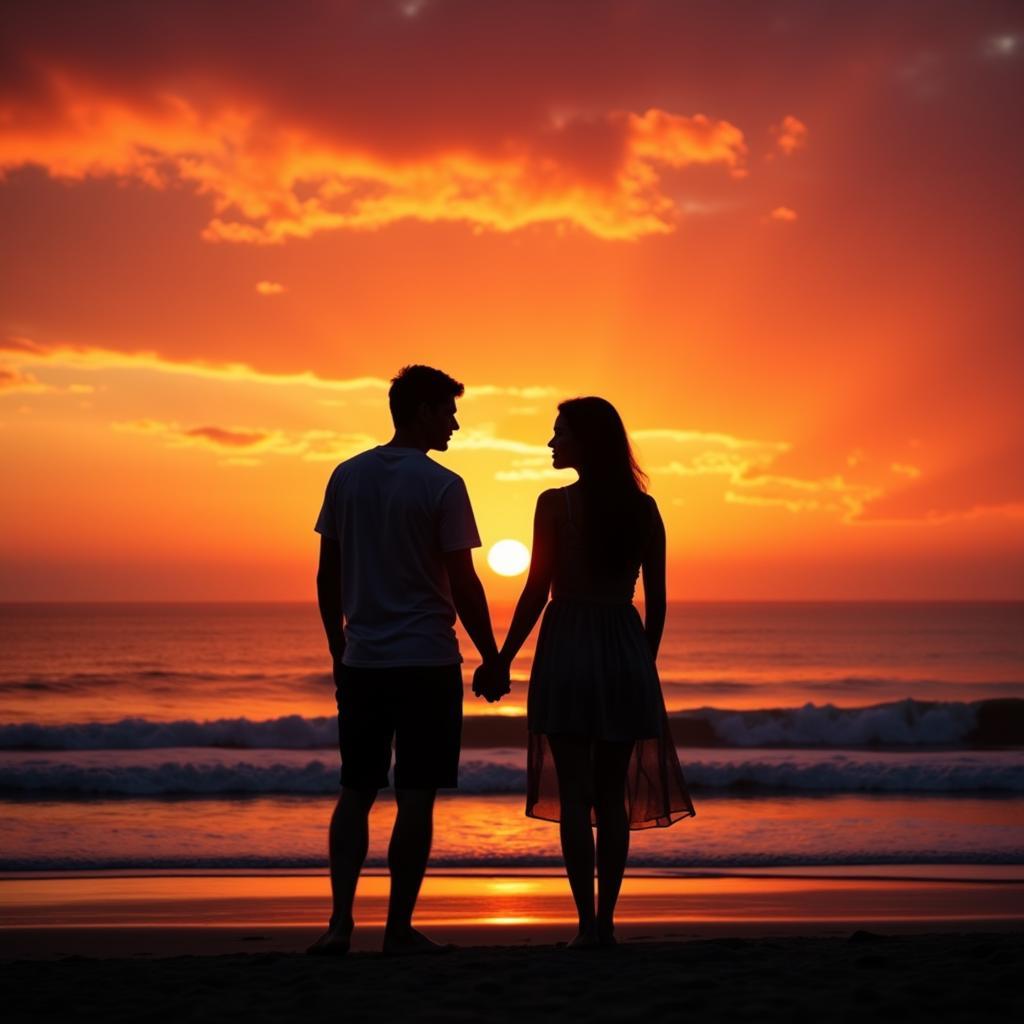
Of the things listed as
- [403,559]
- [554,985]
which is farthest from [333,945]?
[403,559]

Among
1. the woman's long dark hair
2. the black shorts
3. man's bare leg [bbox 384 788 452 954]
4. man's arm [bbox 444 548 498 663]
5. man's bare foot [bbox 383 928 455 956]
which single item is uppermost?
the woman's long dark hair

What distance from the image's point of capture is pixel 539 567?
14.7ft

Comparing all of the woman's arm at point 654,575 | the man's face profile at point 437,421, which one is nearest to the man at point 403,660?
the man's face profile at point 437,421

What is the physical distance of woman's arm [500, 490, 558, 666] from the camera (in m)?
4.45

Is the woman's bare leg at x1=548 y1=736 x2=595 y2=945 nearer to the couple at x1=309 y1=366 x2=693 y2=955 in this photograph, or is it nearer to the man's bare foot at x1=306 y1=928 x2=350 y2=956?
the couple at x1=309 y1=366 x2=693 y2=955

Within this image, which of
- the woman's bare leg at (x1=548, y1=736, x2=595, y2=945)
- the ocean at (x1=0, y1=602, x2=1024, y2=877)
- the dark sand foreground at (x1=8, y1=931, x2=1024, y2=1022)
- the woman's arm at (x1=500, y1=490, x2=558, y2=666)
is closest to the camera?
the dark sand foreground at (x1=8, y1=931, x2=1024, y2=1022)

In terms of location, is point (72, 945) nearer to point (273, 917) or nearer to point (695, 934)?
point (273, 917)

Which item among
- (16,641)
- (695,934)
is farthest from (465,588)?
(16,641)

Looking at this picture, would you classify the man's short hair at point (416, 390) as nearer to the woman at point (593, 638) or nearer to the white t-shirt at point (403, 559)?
the white t-shirt at point (403, 559)

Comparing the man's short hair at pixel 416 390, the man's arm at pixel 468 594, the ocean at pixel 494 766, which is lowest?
the ocean at pixel 494 766

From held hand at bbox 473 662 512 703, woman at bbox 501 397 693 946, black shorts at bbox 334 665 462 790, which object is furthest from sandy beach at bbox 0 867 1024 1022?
held hand at bbox 473 662 512 703

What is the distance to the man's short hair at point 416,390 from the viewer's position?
4.43 metres

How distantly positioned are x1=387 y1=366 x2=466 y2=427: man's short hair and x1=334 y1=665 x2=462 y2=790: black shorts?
0.95 meters

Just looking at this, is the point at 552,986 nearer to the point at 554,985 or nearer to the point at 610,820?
the point at 554,985
